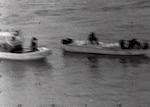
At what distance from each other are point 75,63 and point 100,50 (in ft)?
12.5

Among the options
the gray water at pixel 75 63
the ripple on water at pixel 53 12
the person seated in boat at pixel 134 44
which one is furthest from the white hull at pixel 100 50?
the ripple on water at pixel 53 12

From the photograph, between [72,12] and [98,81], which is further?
[72,12]

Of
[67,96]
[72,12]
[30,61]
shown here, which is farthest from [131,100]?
[72,12]

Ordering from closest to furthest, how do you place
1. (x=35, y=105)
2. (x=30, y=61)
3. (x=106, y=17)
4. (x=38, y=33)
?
(x=35, y=105) < (x=30, y=61) < (x=38, y=33) < (x=106, y=17)

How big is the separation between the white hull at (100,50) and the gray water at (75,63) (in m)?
0.57

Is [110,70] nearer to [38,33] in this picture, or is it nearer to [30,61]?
[30,61]

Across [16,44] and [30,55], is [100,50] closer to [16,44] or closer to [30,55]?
[30,55]

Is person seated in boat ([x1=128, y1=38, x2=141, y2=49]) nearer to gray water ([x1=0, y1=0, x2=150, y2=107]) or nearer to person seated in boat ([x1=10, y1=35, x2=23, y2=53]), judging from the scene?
gray water ([x1=0, y1=0, x2=150, y2=107])

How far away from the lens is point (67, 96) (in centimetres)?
4919

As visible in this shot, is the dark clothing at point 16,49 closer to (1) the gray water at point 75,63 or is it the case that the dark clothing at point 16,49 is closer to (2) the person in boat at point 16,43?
(2) the person in boat at point 16,43

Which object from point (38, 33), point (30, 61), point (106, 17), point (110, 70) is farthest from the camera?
point (106, 17)

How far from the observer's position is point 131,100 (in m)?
48.0

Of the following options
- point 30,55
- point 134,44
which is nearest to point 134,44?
point 134,44

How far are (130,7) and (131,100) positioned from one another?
3305cm
